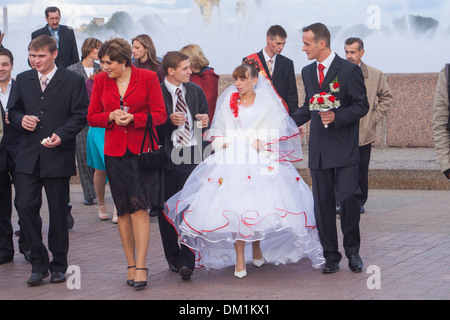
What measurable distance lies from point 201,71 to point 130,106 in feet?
9.57

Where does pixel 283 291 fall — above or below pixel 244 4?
below

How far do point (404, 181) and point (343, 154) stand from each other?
5.27 meters

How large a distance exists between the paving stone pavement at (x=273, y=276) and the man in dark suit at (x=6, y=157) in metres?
0.15

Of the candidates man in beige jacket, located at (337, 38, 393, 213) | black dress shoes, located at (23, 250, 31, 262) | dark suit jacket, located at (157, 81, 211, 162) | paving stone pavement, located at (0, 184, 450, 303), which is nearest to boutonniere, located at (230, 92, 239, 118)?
dark suit jacket, located at (157, 81, 211, 162)

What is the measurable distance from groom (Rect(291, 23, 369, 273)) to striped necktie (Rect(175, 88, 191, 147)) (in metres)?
1.07

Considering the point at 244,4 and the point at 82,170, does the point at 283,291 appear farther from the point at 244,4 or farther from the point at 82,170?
the point at 244,4

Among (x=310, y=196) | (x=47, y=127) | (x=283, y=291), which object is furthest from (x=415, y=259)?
(x=47, y=127)

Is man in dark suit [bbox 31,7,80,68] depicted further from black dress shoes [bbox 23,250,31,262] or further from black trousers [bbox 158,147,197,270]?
black trousers [bbox 158,147,197,270]

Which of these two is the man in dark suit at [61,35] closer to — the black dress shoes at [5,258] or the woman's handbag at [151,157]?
the black dress shoes at [5,258]

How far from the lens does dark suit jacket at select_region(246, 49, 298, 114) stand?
10.2 metres

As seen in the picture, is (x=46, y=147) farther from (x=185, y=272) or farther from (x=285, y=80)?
(x=285, y=80)

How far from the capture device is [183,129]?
7.61 meters

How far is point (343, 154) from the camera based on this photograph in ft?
24.5

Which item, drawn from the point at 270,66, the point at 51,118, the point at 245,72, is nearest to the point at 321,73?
the point at 245,72
